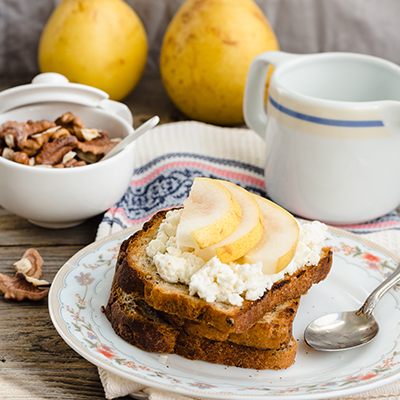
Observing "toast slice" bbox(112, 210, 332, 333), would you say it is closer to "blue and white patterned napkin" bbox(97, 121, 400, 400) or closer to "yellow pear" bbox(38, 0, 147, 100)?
"blue and white patterned napkin" bbox(97, 121, 400, 400)

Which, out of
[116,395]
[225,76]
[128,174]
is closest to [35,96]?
[128,174]

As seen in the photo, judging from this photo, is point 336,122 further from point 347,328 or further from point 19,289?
point 19,289

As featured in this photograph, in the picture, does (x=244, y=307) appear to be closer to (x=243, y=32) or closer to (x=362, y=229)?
(x=362, y=229)

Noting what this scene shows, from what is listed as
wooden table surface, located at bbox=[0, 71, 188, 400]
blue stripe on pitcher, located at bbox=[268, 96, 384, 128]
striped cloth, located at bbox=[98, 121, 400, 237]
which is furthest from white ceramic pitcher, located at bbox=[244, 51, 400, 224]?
wooden table surface, located at bbox=[0, 71, 188, 400]

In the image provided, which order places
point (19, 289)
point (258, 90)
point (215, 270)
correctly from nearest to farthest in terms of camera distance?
1. point (215, 270)
2. point (19, 289)
3. point (258, 90)

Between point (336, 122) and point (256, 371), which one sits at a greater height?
point (336, 122)

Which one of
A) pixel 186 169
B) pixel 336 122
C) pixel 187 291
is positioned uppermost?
pixel 336 122

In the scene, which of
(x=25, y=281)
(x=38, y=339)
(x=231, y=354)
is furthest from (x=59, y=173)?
(x=231, y=354)
